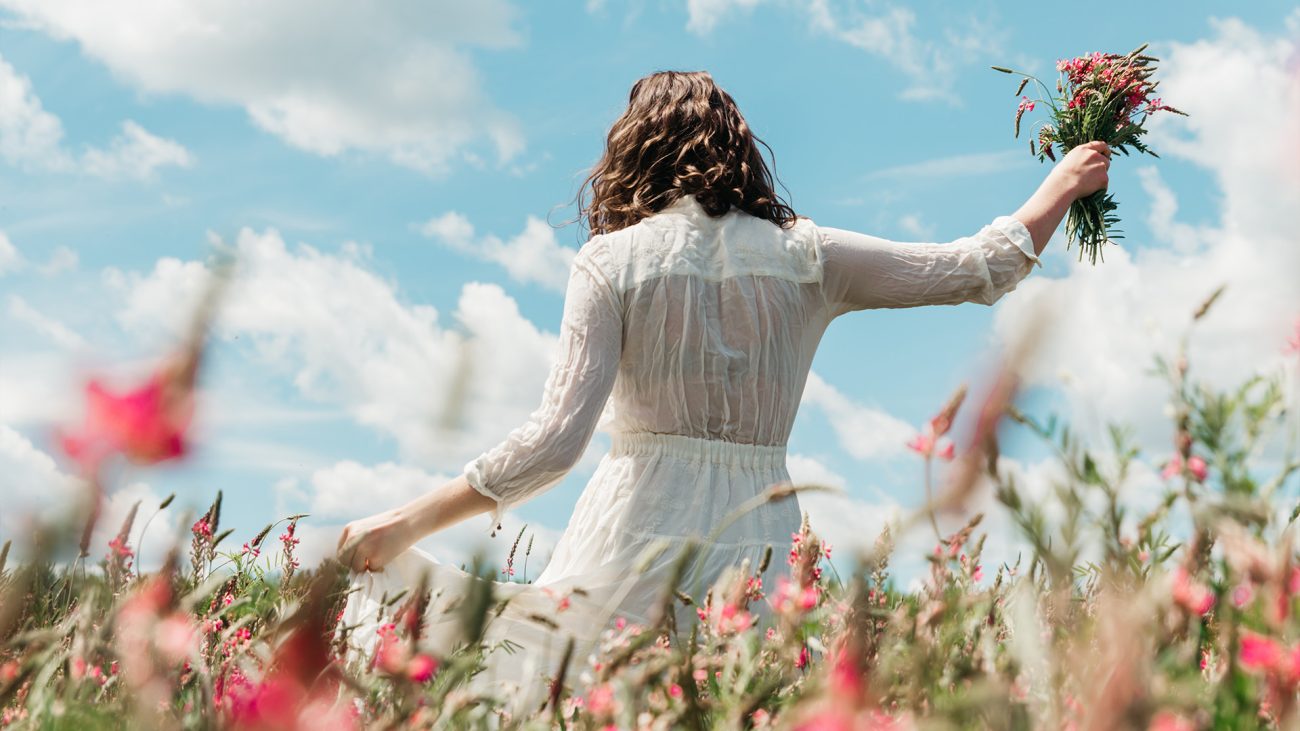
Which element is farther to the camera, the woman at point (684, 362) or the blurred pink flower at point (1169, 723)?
the woman at point (684, 362)

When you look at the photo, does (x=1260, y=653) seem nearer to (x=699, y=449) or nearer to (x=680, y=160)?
(x=699, y=449)

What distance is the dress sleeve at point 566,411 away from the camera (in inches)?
110

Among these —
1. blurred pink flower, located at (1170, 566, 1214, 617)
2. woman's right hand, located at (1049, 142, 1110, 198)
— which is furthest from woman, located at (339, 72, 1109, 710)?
blurred pink flower, located at (1170, 566, 1214, 617)

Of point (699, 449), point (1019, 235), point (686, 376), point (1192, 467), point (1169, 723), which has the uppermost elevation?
point (1019, 235)

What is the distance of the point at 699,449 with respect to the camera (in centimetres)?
298

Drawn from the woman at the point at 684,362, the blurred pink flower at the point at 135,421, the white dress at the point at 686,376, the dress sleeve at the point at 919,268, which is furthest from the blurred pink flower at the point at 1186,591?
the dress sleeve at the point at 919,268

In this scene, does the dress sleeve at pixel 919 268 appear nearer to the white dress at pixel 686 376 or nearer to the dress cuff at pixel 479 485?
the white dress at pixel 686 376

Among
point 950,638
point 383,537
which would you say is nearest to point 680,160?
point 383,537

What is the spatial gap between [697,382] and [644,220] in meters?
0.47

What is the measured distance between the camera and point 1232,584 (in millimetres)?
891

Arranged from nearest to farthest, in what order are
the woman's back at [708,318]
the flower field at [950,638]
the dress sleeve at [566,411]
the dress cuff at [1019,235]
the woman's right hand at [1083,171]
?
the flower field at [950,638]
the dress sleeve at [566,411]
the woman's back at [708,318]
the dress cuff at [1019,235]
the woman's right hand at [1083,171]

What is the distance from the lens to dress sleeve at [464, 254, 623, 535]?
110 inches

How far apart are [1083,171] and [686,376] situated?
1.38 m

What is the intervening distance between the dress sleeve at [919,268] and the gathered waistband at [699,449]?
47 centimetres
